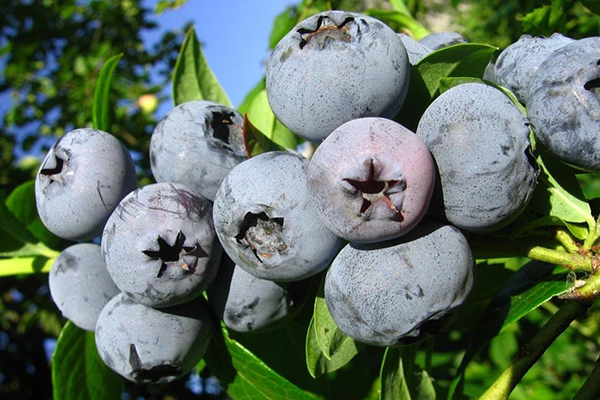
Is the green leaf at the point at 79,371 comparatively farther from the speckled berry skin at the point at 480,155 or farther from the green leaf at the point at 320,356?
the speckled berry skin at the point at 480,155

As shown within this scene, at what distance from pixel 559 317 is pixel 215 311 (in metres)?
0.60

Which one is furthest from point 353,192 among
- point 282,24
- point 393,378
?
point 282,24

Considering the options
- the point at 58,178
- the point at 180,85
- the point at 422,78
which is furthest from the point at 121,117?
the point at 422,78

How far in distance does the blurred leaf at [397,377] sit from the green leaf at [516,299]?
86mm

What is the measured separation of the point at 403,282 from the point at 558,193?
0.34 m

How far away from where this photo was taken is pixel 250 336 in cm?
140

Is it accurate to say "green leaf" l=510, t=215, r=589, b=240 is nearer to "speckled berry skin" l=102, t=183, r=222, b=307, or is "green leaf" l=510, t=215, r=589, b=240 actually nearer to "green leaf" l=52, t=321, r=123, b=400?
"speckled berry skin" l=102, t=183, r=222, b=307

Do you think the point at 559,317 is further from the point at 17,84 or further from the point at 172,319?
the point at 17,84

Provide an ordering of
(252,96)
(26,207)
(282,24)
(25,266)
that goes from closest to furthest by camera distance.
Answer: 1. (25,266)
2. (26,207)
3. (252,96)
4. (282,24)

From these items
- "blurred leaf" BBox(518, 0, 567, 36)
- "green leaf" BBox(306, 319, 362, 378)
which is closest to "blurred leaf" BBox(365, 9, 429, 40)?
"blurred leaf" BBox(518, 0, 567, 36)

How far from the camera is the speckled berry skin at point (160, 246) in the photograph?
0.95 meters

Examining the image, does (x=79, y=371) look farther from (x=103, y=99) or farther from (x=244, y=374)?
(x=103, y=99)

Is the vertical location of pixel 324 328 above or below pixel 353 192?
below

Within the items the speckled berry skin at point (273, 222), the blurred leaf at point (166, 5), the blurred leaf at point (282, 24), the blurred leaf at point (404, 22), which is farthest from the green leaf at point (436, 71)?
the blurred leaf at point (166, 5)
